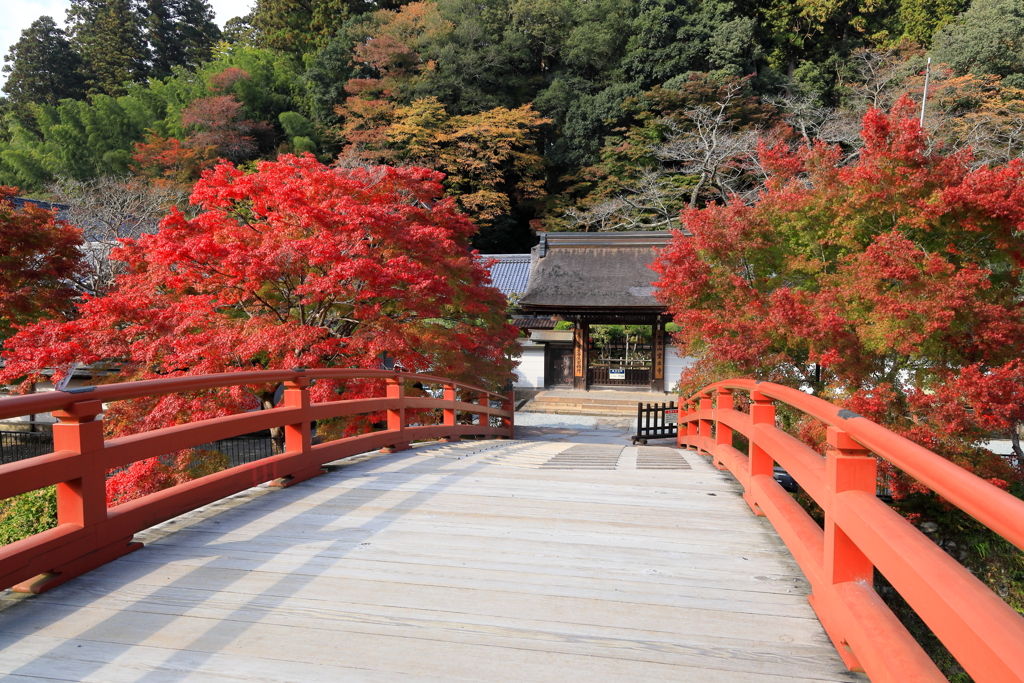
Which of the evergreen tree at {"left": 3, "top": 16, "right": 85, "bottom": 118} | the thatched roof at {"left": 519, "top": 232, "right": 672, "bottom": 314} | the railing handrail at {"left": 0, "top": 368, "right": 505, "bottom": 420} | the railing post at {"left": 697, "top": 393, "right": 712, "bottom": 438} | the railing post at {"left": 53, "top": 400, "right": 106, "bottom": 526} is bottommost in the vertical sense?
the railing post at {"left": 697, "top": 393, "right": 712, "bottom": 438}

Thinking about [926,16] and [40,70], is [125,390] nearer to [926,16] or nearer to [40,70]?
[926,16]

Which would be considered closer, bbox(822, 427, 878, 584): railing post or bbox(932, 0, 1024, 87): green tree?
bbox(822, 427, 878, 584): railing post

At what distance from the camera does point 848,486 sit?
197 centimetres

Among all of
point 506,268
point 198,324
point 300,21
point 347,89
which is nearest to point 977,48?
point 506,268

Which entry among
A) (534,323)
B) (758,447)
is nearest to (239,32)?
(534,323)

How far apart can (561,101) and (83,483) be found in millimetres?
28099

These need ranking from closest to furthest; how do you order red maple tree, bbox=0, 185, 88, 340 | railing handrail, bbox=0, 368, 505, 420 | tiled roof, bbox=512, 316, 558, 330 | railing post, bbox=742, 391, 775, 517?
railing handrail, bbox=0, 368, 505, 420, railing post, bbox=742, 391, 775, 517, red maple tree, bbox=0, 185, 88, 340, tiled roof, bbox=512, 316, 558, 330

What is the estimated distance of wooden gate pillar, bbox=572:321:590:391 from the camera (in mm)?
19219

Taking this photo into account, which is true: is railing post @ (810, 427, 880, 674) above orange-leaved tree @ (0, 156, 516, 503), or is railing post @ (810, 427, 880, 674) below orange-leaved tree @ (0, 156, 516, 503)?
below

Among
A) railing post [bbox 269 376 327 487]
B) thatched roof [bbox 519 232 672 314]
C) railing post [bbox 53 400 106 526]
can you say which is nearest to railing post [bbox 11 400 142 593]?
railing post [bbox 53 400 106 526]

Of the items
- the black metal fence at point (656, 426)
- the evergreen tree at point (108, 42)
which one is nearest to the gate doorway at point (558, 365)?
the black metal fence at point (656, 426)

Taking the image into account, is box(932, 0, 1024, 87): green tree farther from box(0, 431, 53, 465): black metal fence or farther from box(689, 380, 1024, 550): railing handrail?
box(0, 431, 53, 465): black metal fence

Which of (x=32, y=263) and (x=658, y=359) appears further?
(x=658, y=359)

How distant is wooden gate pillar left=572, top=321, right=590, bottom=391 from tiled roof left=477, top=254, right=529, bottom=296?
10.0 feet
